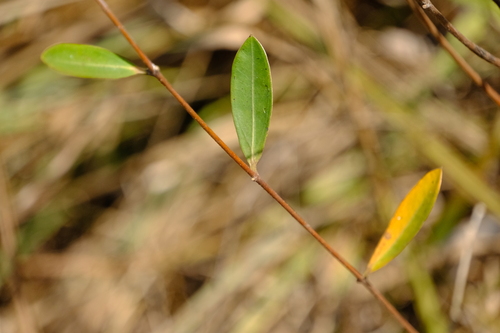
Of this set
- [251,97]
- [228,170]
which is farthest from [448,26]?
[228,170]

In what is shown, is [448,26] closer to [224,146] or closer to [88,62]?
[224,146]

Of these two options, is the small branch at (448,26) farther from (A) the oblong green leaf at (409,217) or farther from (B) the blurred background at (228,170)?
(B) the blurred background at (228,170)

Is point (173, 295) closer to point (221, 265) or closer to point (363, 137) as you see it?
point (221, 265)

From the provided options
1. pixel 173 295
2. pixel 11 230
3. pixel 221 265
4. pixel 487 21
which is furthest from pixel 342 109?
pixel 11 230

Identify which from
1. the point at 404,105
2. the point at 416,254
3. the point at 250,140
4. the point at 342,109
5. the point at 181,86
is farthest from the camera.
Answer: the point at 181,86

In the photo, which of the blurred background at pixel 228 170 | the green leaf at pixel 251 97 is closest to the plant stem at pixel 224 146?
the green leaf at pixel 251 97

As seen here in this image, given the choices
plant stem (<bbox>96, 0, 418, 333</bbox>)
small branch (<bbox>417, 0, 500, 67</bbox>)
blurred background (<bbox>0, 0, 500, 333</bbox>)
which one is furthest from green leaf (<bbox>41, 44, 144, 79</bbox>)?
blurred background (<bbox>0, 0, 500, 333</bbox>)
